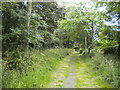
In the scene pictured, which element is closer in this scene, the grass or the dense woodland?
the dense woodland

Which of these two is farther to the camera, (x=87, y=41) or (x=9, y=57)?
(x=87, y=41)

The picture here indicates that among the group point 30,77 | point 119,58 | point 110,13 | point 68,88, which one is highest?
point 110,13

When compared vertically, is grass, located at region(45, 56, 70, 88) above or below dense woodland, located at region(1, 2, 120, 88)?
below

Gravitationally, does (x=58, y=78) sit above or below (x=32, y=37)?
below

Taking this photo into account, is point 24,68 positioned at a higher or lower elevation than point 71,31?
lower

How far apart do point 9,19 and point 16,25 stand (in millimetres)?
234

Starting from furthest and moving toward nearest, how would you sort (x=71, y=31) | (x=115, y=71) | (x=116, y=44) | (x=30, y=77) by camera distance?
(x=71, y=31), (x=115, y=71), (x=30, y=77), (x=116, y=44)

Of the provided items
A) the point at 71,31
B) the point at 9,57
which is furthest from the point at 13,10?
the point at 71,31

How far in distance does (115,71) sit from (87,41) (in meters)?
5.05

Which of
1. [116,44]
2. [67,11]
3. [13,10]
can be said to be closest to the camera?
[116,44]

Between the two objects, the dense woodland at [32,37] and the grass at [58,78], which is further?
the grass at [58,78]

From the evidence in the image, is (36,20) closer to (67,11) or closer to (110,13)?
(110,13)

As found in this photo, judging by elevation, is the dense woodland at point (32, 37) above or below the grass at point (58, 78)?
above

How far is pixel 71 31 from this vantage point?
6742 mm
